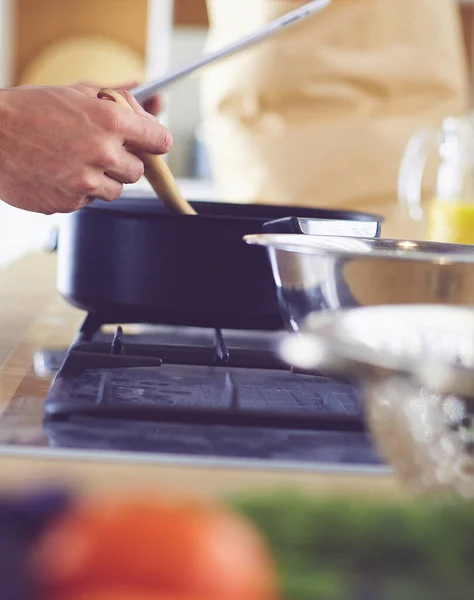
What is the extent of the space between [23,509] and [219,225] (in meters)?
0.41

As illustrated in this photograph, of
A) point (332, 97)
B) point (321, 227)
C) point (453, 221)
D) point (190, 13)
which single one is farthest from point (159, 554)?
point (190, 13)

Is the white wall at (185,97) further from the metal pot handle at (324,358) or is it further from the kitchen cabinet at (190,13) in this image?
the metal pot handle at (324,358)

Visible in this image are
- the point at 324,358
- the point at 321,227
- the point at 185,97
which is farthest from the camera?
the point at 185,97

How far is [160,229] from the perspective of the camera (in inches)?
24.9

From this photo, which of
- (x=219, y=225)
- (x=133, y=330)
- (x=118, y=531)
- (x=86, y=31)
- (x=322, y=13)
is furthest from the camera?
(x=86, y=31)

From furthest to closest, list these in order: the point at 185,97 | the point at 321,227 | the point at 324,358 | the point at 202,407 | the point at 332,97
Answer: the point at 185,97
the point at 332,97
the point at 321,227
the point at 202,407
the point at 324,358

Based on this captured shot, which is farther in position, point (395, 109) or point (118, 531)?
point (395, 109)

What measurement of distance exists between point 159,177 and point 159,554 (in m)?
0.50

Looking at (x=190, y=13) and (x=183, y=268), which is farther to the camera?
(x=190, y=13)

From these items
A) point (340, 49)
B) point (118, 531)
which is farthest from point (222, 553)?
point (340, 49)

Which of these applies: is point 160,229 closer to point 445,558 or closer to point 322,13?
point 445,558

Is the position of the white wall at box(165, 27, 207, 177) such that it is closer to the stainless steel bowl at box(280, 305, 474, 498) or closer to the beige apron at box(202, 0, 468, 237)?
the beige apron at box(202, 0, 468, 237)

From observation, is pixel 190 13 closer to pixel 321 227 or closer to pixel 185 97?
pixel 185 97

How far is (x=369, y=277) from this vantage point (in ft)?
1.37
